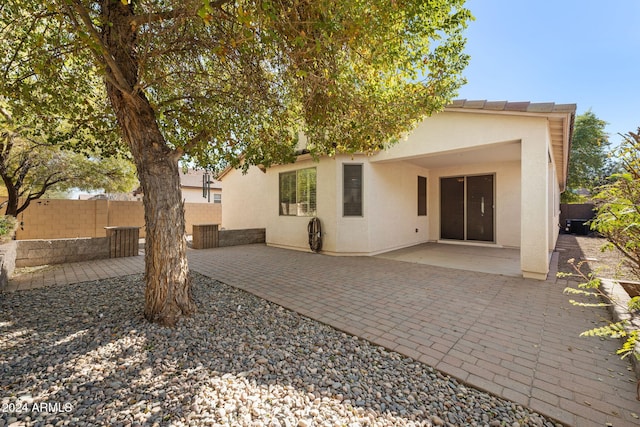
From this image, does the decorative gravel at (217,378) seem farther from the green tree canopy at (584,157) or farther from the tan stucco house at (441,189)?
the green tree canopy at (584,157)

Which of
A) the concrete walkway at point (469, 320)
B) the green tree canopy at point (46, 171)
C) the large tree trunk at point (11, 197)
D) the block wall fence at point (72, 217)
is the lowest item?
the concrete walkway at point (469, 320)

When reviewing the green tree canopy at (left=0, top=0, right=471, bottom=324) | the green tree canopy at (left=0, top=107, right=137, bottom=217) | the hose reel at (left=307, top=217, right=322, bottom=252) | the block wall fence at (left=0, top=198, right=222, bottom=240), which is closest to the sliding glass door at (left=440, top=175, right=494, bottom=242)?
the hose reel at (left=307, top=217, right=322, bottom=252)

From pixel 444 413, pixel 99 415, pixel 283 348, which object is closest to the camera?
pixel 99 415

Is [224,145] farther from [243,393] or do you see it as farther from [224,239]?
[224,239]

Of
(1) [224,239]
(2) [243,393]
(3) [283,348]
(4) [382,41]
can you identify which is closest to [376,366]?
(3) [283,348]

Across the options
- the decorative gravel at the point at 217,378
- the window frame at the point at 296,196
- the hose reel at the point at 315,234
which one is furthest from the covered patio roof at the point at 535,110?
the decorative gravel at the point at 217,378

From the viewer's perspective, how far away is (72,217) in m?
11.4

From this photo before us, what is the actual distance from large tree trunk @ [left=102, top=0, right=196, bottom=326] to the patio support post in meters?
5.90

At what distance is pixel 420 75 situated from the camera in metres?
4.05

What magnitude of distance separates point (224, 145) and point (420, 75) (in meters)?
3.36

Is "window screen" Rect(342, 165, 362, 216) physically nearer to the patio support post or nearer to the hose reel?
the hose reel

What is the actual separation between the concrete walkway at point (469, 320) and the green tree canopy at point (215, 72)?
2.15 metres

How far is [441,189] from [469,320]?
786cm

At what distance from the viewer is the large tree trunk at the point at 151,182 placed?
3.17 metres
